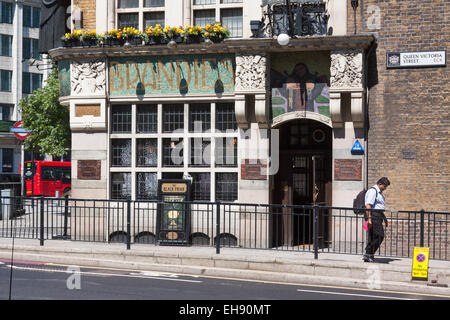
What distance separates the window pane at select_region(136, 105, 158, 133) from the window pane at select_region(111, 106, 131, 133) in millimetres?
294

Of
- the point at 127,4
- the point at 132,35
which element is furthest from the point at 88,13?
the point at 132,35

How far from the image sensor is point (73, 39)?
17.3m

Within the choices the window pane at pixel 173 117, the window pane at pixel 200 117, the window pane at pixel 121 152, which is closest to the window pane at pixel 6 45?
the window pane at pixel 121 152

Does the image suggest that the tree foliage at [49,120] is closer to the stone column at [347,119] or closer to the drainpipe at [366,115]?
the stone column at [347,119]

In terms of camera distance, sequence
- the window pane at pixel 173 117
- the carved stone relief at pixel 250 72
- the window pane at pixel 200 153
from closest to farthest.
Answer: the carved stone relief at pixel 250 72, the window pane at pixel 200 153, the window pane at pixel 173 117

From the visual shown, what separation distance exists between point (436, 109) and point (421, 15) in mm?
2207

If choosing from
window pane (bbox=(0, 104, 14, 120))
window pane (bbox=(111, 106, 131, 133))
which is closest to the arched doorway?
window pane (bbox=(111, 106, 131, 133))

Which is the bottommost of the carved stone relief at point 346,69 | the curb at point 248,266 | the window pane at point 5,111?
the curb at point 248,266

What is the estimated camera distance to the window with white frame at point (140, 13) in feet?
56.9

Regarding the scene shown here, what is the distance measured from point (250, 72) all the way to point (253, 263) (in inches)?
202

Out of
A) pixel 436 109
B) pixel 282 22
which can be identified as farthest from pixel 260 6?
pixel 436 109

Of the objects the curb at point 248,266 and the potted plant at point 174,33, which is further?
the potted plant at point 174,33

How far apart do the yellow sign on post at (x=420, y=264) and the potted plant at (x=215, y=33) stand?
7401 millimetres

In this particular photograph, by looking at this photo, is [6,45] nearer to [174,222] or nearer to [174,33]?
[174,33]
